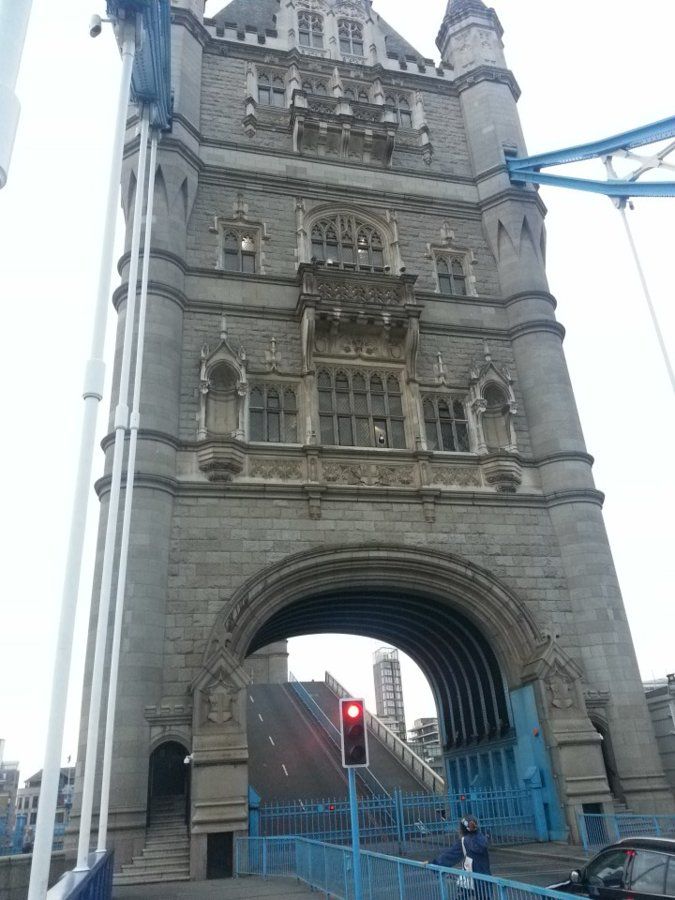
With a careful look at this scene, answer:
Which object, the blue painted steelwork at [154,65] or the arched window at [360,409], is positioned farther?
the arched window at [360,409]

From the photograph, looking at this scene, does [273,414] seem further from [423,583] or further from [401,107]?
[401,107]

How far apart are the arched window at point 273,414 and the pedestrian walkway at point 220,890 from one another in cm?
1025

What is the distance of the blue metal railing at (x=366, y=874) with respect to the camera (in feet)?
22.0

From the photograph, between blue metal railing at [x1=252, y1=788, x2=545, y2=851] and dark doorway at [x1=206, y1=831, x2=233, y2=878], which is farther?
blue metal railing at [x1=252, y1=788, x2=545, y2=851]

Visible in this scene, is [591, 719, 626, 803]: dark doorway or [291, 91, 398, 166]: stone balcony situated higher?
[291, 91, 398, 166]: stone balcony

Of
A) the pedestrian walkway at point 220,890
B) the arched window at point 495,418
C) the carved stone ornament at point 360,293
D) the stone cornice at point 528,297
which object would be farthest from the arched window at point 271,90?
the pedestrian walkway at point 220,890

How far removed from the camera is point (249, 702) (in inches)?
1531

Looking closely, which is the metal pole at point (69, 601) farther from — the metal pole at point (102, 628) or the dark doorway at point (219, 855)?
the dark doorway at point (219, 855)

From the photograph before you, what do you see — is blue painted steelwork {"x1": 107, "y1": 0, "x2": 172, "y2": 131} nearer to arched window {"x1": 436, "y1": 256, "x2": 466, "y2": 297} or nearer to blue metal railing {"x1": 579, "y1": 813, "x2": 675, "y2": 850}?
arched window {"x1": 436, "y1": 256, "x2": 466, "y2": 297}

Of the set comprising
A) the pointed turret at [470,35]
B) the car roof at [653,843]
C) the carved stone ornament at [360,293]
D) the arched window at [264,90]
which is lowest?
the car roof at [653,843]

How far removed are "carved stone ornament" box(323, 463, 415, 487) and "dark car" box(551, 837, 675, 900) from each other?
1201 centimetres

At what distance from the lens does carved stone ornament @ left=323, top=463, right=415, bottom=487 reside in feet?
63.4

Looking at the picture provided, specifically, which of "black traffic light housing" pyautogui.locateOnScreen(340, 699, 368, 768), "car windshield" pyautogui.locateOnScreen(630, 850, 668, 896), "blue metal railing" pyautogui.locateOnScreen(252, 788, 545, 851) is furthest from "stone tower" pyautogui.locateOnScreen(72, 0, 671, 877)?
"car windshield" pyautogui.locateOnScreen(630, 850, 668, 896)

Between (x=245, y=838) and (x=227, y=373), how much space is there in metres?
11.3
